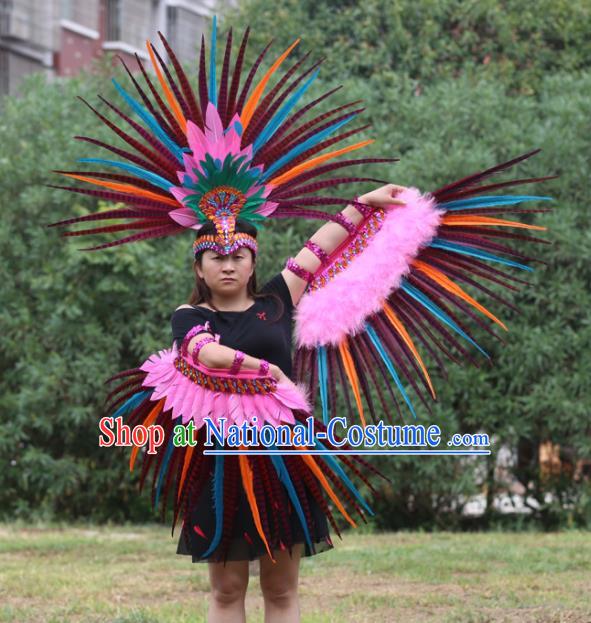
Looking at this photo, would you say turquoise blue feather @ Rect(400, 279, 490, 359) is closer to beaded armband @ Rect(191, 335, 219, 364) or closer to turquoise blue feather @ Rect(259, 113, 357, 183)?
turquoise blue feather @ Rect(259, 113, 357, 183)

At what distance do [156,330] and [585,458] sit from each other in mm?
3678

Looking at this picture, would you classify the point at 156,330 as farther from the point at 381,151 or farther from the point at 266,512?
the point at 266,512

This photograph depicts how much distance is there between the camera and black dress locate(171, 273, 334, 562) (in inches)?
168

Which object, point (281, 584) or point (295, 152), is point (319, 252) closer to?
point (295, 152)

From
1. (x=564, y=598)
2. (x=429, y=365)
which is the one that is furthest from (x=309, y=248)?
(x=429, y=365)

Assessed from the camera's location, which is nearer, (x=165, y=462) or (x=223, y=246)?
(x=223, y=246)

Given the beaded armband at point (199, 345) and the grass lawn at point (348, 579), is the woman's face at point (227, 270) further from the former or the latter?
the grass lawn at point (348, 579)

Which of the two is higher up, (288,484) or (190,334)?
(190,334)

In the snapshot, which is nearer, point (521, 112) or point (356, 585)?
point (356, 585)

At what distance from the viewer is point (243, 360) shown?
4219 millimetres

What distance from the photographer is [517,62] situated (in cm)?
1202

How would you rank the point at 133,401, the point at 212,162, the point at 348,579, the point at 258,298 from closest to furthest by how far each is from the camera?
the point at 212,162, the point at 258,298, the point at 133,401, the point at 348,579

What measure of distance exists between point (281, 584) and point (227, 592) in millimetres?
200

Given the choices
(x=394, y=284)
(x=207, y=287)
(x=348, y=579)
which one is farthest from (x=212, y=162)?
(x=348, y=579)
